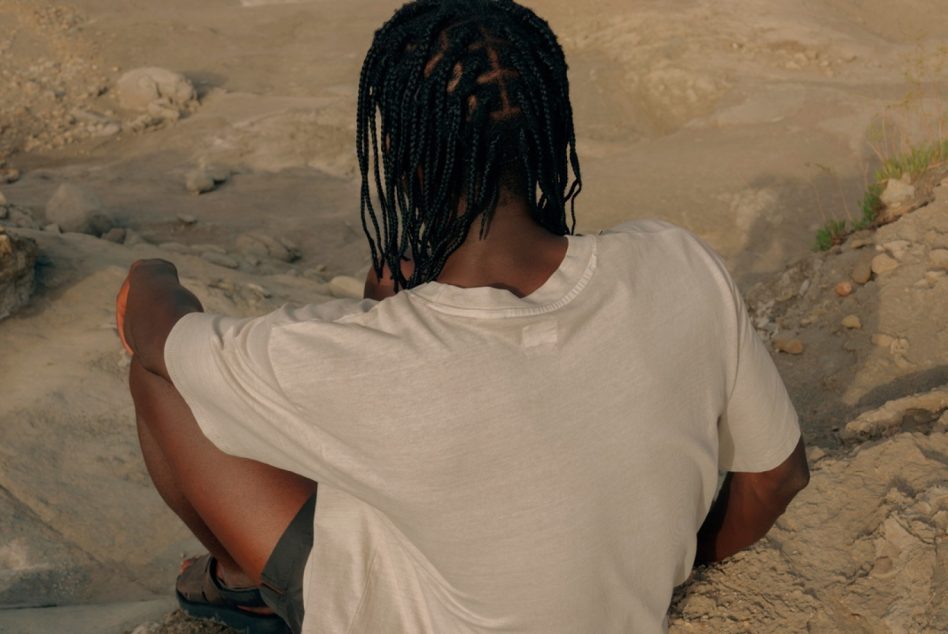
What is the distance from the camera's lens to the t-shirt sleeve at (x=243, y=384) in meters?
1.38

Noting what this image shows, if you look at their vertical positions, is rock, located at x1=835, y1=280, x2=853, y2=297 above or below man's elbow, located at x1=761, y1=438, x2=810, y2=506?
below

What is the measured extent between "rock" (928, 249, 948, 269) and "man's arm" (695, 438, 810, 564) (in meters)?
1.90

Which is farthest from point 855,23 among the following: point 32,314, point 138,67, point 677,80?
point 32,314

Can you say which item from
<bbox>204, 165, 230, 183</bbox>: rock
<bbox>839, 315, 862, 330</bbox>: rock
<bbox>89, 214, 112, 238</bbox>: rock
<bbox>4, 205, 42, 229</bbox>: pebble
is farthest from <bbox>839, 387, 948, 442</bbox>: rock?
<bbox>204, 165, 230, 183</bbox>: rock

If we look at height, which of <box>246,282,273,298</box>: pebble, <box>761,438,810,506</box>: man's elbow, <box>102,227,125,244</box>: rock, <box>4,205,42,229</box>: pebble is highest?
<box>761,438,810,506</box>: man's elbow

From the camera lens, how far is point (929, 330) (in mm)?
3102

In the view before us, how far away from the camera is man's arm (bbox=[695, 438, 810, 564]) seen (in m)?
1.72

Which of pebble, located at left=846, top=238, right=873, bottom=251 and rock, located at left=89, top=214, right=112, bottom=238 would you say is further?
rock, located at left=89, top=214, right=112, bottom=238

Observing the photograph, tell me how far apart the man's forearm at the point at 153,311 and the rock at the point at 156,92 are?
28.3ft

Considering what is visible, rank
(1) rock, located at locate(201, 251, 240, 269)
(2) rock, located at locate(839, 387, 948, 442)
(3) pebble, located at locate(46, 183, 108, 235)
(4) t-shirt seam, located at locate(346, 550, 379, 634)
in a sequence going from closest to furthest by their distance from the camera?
Answer: (4) t-shirt seam, located at locate(346, 550, 379, 634) < (2) rock, located at locate(839, 387, 948, 442) < (1) rock, located at locate(201, 251, 240, 269) < (3) pebble, located at locate(46, 183, 108, 235)

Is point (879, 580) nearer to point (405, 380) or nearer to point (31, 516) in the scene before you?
point (405, 380)

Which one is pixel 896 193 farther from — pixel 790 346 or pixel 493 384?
pixel 493 384

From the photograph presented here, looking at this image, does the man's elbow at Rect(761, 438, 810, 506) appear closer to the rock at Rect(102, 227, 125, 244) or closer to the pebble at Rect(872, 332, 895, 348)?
the pebble at Rect(872, 332, 895, 348)

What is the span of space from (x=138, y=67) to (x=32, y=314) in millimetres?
7609
